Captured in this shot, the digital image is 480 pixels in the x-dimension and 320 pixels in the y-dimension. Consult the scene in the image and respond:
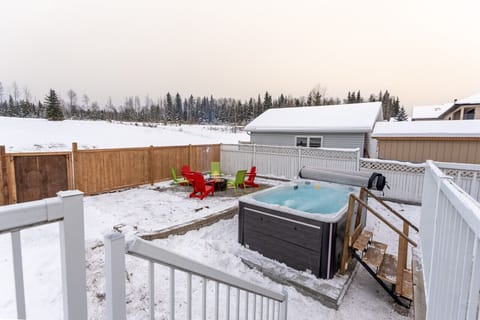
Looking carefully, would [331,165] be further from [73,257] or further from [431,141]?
[73,257]

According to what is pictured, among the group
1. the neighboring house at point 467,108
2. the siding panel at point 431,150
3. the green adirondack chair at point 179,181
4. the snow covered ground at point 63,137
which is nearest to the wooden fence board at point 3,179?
the green adirondack chair at point 179,181

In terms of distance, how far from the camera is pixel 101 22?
9.34 meters

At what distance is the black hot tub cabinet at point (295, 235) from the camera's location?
3.97m

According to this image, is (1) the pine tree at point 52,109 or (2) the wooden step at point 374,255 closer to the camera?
(2) the wooden step at point 374,255

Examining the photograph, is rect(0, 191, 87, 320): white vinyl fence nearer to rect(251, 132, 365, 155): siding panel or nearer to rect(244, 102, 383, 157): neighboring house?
rect(244, 102, 383, 157): neighboring house

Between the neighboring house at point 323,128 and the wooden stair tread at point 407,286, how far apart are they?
26.9ft

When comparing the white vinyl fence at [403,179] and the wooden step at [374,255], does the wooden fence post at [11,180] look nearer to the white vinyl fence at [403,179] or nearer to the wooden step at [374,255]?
the wooden step at [374,255]

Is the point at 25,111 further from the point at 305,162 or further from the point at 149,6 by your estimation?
the point at 305,162

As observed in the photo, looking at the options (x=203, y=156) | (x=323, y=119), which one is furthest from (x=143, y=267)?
(x=323, y=119)

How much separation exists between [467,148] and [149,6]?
1304cm

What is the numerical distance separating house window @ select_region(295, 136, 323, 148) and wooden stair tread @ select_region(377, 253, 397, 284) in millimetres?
8707

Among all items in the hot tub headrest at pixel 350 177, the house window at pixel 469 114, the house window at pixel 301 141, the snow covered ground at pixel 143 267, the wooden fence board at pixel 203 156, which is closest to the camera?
the snow covered ground at pixel 143 267

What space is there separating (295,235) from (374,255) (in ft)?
4.57

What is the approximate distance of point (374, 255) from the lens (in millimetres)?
4109
